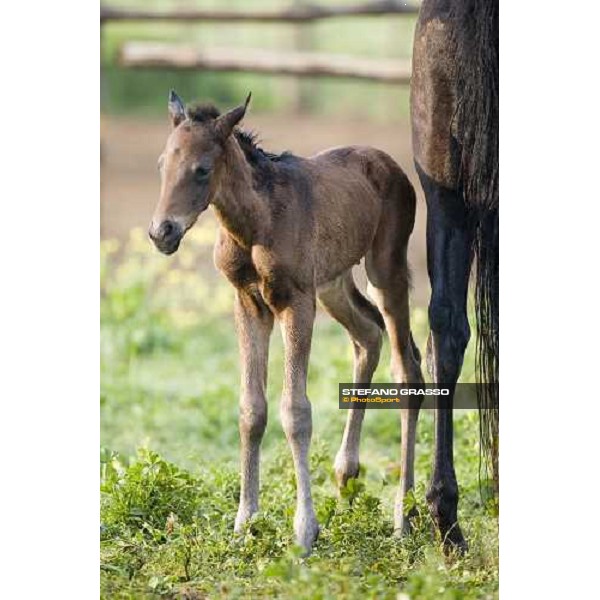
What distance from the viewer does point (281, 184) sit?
173 inches

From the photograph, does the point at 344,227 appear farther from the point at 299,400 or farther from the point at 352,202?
the point at 299,400

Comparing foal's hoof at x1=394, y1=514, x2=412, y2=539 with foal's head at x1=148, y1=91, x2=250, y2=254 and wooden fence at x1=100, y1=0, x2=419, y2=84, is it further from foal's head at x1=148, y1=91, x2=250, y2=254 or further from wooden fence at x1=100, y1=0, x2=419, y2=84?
wooden fence at x1=100, y1=0, x2=419, y2=84

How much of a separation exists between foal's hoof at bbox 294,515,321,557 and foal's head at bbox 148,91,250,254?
1.04m

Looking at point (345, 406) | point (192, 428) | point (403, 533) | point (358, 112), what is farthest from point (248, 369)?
point (358, 112)

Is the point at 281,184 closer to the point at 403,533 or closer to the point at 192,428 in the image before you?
the point at 403,533

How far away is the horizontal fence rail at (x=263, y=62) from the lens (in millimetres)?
6922

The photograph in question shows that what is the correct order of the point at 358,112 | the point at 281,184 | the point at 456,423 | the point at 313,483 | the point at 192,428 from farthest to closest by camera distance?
the point at 358,112 < the point at 192,428 < the point at 456,423 < the point at 313,483 < the point at 281,184

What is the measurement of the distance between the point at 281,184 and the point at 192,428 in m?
2.55

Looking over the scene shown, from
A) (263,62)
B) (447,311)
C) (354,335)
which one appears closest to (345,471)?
(354,335)

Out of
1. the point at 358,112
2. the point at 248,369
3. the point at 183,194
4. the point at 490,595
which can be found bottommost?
the point at 490,595

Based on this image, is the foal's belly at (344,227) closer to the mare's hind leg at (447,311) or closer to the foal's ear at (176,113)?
the mare's hind leg at (447,311)

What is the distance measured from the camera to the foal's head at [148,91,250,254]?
4.04m

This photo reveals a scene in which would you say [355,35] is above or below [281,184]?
above

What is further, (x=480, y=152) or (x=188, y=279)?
(x=188, y=279)
